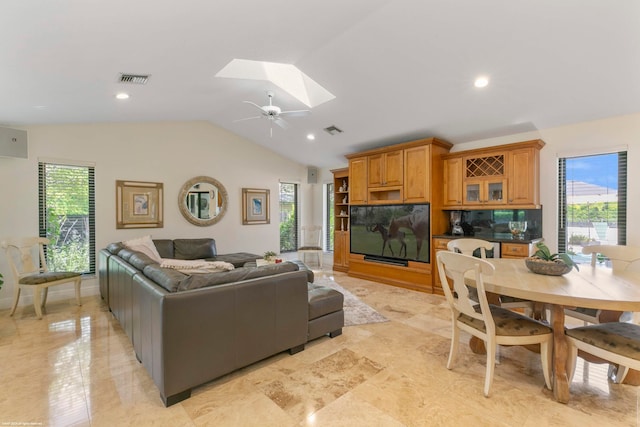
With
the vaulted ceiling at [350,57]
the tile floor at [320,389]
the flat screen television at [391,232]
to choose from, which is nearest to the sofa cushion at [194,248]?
the tile floor at [320,389]

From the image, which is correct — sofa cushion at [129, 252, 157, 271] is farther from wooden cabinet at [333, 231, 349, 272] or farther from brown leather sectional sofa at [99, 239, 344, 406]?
wooden cabinet at [333, 231, 349, 272]

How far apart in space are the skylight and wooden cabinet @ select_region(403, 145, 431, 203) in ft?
5.44

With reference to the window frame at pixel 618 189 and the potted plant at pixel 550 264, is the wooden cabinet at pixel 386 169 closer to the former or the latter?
the window frame at pixel 618 189

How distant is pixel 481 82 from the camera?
3.34m

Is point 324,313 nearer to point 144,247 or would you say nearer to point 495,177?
point 144,247

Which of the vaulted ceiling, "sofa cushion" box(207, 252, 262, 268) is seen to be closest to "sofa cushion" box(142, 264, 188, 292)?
the vaulted ceiling

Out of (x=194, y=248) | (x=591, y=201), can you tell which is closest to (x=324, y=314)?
(x=194, y=248)

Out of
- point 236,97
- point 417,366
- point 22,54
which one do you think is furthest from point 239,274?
point 236,97

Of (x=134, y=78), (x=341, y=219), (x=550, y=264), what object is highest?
(x=134, y=78)

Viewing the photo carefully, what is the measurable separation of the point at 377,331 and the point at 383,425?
4.63 ft

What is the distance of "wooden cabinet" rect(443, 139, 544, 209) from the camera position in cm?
405

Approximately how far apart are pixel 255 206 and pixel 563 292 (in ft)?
18.1

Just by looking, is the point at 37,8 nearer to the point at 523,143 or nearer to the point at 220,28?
the point at 220,28

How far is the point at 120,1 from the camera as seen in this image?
6.13 ft
